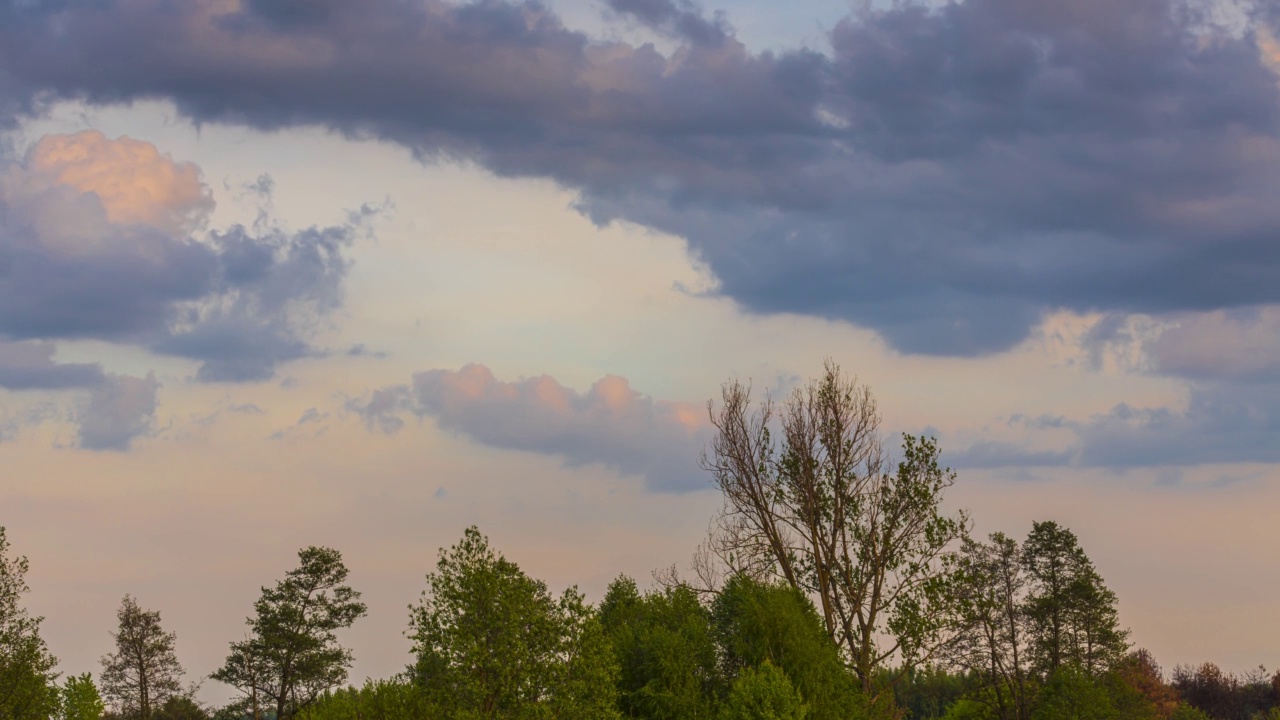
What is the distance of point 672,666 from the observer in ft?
236

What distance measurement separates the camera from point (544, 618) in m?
60.8

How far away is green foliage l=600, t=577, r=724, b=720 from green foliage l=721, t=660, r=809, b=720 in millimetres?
5085

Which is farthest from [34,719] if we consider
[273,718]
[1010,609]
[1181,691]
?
[1181,691]

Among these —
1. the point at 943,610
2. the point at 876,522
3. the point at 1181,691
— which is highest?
the point at 876,522

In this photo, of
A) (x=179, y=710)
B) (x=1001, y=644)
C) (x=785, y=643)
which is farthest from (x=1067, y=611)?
(x=179, y=710)

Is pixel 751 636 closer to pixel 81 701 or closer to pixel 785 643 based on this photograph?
pixel 785 643

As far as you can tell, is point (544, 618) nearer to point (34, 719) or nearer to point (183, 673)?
point (34, 719)

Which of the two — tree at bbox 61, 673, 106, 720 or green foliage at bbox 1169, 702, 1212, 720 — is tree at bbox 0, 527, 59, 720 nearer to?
tree at bbox 61, 673, 106, 720

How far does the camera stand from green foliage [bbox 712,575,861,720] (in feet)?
218

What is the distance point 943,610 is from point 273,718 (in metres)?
79.3

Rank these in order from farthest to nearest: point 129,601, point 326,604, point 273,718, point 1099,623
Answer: point 273,718 → point 129,601 → point 326,604 → point 1099,623

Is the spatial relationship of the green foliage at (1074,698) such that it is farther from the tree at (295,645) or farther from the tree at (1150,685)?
the tree at (295,645)

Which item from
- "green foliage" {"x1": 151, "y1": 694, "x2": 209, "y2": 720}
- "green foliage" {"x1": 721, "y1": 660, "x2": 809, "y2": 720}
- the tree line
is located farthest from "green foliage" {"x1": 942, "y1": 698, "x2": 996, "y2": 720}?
"green foliage" {"x1": 151, "y1": 694, "x2": 209, "y2": 720}

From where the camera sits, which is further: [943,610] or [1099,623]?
[1099,623]
